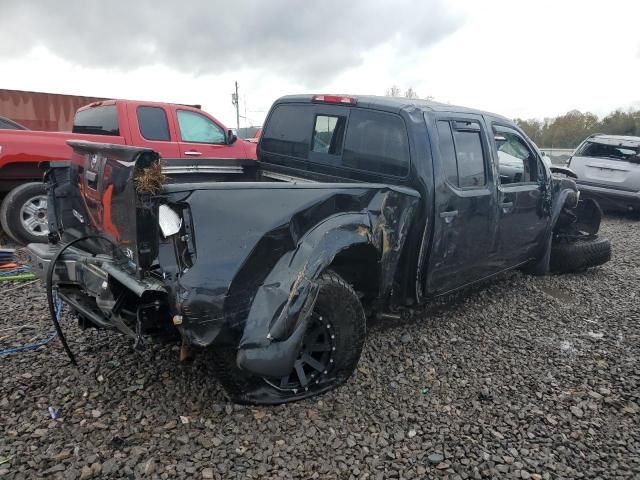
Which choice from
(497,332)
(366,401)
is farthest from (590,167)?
(366,401)

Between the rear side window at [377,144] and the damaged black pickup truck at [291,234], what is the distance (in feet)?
0.03

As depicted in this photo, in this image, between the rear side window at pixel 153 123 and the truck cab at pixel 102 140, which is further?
the rear side window at pixel 153 123

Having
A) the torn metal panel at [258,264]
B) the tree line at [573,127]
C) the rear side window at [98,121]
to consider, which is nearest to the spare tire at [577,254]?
the torn metal panel at [258,264]

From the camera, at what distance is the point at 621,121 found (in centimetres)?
2586

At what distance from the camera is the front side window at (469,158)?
375 cm

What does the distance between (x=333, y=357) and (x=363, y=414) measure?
360 millimetres

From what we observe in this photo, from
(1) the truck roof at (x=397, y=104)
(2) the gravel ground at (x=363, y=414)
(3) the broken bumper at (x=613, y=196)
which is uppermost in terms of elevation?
(1) the truck roof at (x=397, y=104)

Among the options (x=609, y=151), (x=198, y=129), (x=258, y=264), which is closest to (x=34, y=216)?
(x=198, y=129)

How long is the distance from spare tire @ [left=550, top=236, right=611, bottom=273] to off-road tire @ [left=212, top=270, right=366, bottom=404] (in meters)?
3.61

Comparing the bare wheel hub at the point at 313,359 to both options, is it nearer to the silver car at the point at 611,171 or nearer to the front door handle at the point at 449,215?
the front door handle at the point at 449,215

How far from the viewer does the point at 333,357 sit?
9.61 feet

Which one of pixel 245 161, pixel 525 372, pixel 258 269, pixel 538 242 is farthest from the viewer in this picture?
pixel 538 242

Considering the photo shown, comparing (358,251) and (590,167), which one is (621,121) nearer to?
(590,167)

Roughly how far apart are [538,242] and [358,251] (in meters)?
2.71
